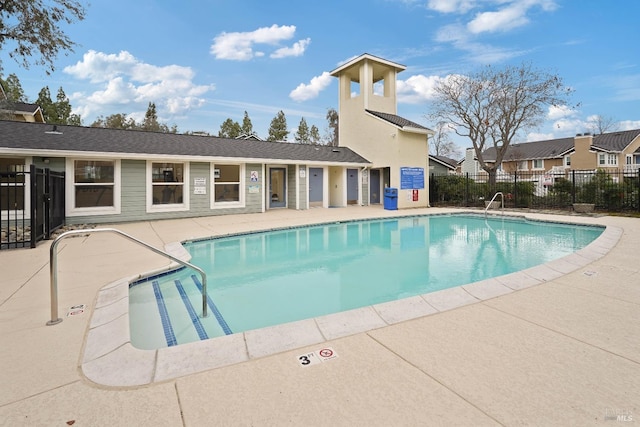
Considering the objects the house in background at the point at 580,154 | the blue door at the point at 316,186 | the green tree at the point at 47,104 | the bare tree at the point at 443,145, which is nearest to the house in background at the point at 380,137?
the blue door at the point at 316,186

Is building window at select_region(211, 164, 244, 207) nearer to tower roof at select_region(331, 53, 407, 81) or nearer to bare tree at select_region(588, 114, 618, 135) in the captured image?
tower roof at select_region(331, 53, 407, 81)

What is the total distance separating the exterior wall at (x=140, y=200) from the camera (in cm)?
1059

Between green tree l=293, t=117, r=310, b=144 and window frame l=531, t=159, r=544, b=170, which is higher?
green tree l=293, t=117, r=310, b=144

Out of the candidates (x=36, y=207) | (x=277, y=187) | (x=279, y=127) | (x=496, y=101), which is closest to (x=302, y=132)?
(x=279, y=127)

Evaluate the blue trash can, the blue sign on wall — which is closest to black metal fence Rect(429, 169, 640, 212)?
the blue sign on wall

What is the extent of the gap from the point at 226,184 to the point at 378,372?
11.9 metres

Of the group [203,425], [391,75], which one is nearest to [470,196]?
[391,75]

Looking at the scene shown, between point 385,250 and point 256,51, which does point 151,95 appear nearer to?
point 256,51

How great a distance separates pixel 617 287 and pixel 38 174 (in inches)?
416

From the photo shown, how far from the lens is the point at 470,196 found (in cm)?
1720

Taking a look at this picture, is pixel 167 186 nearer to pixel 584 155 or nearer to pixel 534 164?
pixel 584 155

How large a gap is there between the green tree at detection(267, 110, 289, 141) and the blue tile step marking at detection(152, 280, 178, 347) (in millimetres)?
37805

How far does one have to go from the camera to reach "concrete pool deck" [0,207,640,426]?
183cm

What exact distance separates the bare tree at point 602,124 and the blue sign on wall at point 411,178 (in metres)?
44.7
